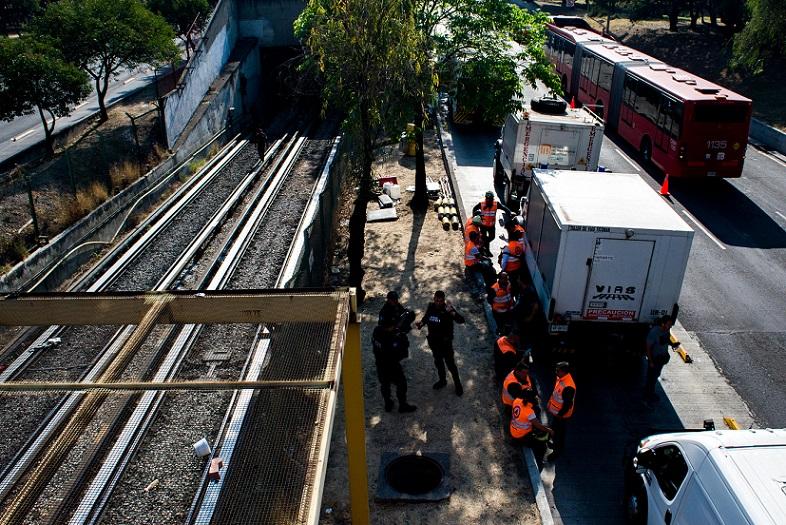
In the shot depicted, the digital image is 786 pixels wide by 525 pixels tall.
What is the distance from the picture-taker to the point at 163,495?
800 cm

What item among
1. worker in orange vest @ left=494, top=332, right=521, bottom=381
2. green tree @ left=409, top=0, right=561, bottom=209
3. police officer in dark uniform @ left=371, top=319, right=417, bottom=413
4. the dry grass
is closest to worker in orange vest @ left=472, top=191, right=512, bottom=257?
green tree @ left=409, top=0, right=561, bottom=209

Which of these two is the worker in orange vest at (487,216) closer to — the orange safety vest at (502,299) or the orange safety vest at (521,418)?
the orange safety vest at (502,299)

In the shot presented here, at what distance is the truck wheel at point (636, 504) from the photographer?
7723 mm

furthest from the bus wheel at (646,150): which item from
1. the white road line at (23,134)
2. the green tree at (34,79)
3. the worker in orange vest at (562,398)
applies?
the white road line at (23,134)

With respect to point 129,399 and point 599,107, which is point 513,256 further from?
point 599,107

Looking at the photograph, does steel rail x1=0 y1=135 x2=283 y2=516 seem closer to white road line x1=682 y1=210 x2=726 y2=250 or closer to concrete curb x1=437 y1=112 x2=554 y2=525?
concrete curb x1=437 y1=112 x2=554 y2=525

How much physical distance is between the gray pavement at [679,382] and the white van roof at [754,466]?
2408mm

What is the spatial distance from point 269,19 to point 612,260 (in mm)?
27883

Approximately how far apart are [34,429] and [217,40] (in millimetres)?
23722

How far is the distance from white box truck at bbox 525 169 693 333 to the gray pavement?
37.6 inches

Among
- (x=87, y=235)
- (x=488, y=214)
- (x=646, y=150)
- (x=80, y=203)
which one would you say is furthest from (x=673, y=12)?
(x=87, y=235)

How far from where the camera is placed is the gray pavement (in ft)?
29.3

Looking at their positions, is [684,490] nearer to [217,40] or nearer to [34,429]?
[34,429]

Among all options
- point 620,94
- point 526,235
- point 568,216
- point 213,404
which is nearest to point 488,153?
point 620,94
